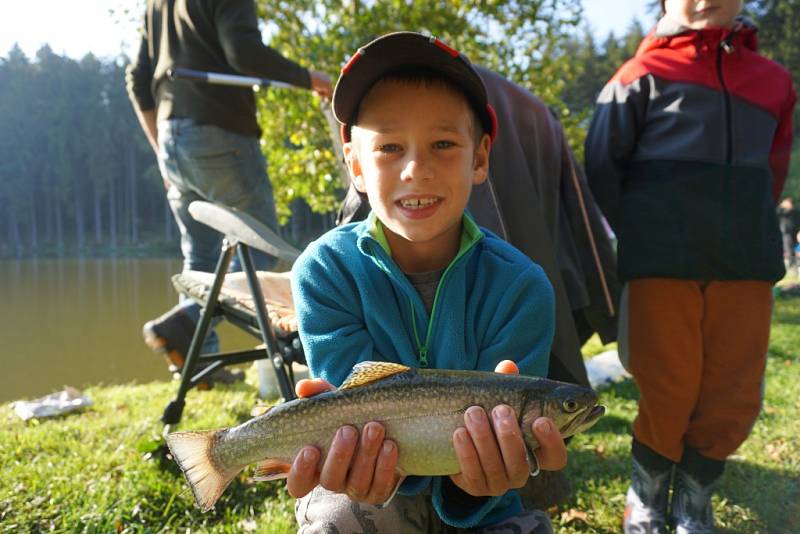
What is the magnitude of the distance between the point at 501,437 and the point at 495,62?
830cm

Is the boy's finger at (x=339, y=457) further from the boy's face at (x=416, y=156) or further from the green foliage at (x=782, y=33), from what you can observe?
the green foliage at (x=782, y=33)

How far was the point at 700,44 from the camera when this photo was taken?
270 centimetres

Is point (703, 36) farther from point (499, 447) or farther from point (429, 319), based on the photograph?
point (499, 447)

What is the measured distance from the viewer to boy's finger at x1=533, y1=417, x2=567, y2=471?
1.29 metres

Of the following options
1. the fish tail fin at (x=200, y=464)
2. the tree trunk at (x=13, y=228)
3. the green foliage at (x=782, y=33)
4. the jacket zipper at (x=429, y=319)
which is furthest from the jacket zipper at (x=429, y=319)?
the tree trunk at (x=13, y=228)

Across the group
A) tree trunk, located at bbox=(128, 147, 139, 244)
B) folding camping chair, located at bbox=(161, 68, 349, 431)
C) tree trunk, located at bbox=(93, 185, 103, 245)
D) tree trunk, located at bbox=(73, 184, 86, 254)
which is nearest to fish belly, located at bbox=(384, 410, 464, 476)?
folding camping chair, located at bbox=(161, 68, 349, 431)

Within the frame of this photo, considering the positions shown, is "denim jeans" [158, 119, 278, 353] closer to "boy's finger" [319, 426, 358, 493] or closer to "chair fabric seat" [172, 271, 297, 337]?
"chair fabric seat" [172, 271, 297, 337]

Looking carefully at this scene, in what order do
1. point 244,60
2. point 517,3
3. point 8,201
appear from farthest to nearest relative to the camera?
1. point 8,201
2. point 517,3
3. point 244,60

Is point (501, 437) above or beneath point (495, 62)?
beneath

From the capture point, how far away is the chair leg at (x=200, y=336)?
2752 mm

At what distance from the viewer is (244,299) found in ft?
9.57

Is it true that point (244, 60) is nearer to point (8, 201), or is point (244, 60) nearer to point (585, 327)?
point (585, 327)

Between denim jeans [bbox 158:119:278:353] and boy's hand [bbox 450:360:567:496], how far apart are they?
8.08ft

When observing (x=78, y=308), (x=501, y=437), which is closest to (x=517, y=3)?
(x=501, y=437)
